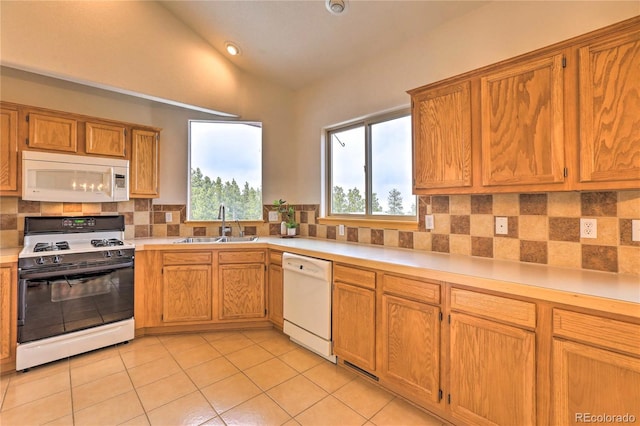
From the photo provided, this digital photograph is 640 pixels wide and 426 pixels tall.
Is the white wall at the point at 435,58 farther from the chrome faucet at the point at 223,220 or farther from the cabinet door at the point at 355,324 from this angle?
the cabinet door at the point at 355,324

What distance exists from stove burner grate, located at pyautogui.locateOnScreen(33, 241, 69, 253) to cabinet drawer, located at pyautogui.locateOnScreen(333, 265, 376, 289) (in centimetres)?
228

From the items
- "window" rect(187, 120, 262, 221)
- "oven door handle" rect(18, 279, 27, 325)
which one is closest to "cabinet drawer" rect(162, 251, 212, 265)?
"window" rect(187, 120, 262, 221)

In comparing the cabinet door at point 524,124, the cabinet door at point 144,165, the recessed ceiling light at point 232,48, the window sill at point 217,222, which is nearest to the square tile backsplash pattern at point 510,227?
the cabinet door at point 144,165

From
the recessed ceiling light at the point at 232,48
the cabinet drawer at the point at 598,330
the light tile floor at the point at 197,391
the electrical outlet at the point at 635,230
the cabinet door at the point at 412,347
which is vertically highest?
the recessed ceiling light at the point at 232,48

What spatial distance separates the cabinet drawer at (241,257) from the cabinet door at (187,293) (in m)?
0.17

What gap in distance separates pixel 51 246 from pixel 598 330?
144 inches

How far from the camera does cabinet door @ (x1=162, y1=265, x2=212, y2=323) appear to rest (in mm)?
2789

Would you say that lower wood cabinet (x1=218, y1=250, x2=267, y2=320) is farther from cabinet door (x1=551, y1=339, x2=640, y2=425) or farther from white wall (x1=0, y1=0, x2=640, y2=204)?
cabinet door (x1=551, y1=339, x2=640, y2=425)

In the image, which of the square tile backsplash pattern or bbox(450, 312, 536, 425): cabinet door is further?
the square tile backsplash pattern

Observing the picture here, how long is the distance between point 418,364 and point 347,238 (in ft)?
4.83

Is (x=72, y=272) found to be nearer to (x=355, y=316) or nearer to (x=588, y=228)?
(x=355, y=316)

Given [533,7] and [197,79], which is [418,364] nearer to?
[533,7]

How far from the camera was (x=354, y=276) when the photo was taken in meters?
2.11

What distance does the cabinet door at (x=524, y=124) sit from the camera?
60.3 inches
